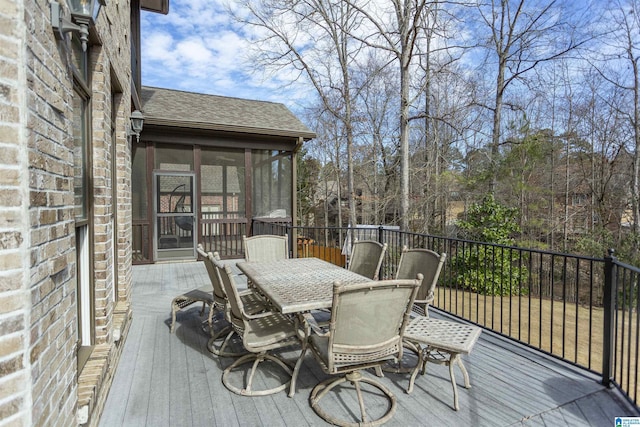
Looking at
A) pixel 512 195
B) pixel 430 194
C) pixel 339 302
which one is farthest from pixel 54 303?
pixel 430 194

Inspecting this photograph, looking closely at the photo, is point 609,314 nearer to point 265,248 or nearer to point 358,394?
point 358,394

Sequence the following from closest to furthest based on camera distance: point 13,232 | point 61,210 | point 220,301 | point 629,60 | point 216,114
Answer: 1. point 13,232
2. point 61,210
3. point 220,301
4. point 216,114
5. point 629,60

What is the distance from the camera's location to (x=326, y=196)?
18.0 m

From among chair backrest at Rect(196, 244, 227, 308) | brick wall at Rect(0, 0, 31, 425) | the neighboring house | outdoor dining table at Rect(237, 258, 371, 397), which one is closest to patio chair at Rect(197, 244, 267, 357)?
chair backrest at Rect(196, 244, 227, 308)

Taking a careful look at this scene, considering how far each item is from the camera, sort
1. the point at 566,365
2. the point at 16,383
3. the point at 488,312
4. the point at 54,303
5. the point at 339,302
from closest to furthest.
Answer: the point at 16,383 → the point at 54,303 → the point at 339,302 → the point at 566,365 → the point at 488,312

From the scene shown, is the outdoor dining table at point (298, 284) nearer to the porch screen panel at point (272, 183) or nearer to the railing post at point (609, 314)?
the railing post at point (609, 314)

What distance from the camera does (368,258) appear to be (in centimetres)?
374

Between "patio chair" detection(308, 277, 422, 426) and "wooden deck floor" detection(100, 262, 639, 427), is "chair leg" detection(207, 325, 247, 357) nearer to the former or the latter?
"wooden deck floor" detection(100, 262, 639, 427)

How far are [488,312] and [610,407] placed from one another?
493 centimetres

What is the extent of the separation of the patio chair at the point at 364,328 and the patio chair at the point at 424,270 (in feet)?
3.03

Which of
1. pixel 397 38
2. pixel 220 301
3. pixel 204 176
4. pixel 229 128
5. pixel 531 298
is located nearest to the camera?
pixel 220 301

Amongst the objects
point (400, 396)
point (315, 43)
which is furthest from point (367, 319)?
point (315, 43)

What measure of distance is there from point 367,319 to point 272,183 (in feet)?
21.1

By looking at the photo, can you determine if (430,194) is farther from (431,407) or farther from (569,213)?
(431,407)
